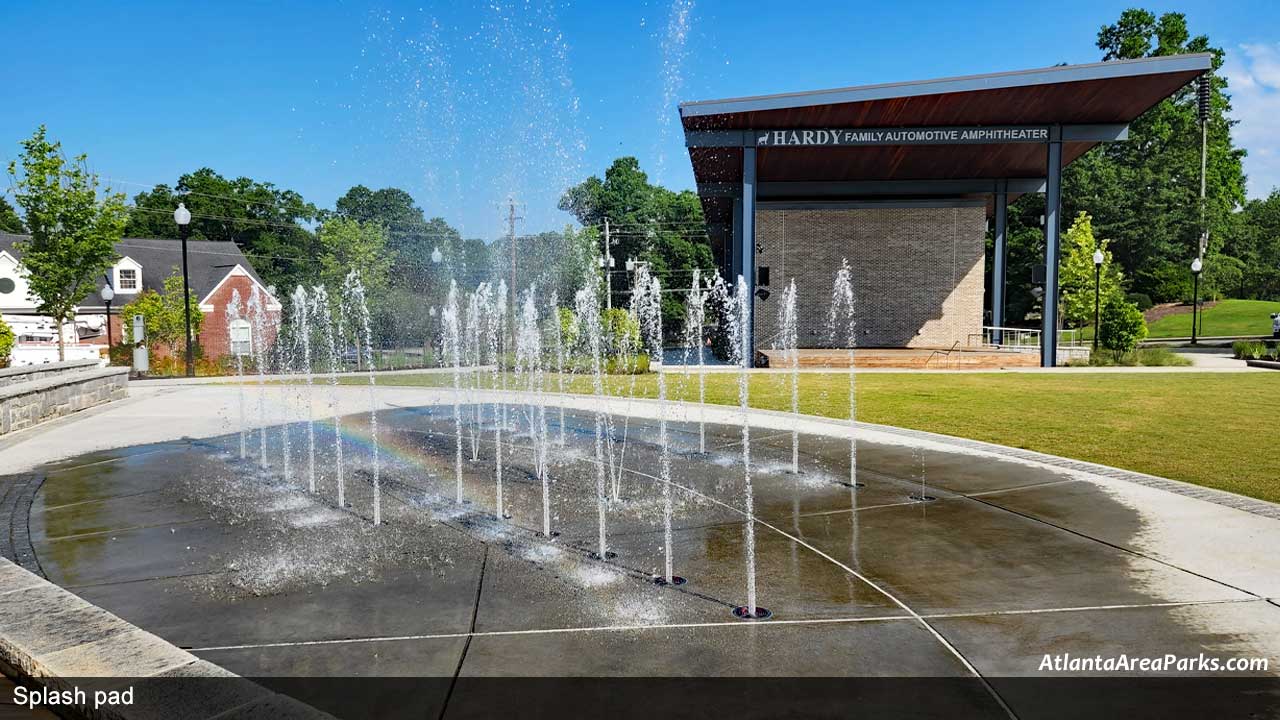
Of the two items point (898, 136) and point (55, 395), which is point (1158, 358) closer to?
point (898, 136)

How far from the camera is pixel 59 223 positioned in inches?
1139

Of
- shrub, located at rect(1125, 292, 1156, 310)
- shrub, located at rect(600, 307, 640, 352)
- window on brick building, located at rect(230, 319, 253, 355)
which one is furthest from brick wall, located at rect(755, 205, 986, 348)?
shrub, located at rect(1125, 292, 1156, 310)

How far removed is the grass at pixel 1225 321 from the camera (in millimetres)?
47219

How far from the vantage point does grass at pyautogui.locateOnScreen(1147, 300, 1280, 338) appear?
47219 mm

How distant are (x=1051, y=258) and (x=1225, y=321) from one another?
36.8m

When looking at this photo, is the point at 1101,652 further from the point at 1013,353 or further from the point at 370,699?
the point at 1013,353

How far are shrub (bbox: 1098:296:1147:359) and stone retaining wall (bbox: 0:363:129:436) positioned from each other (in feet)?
94.4

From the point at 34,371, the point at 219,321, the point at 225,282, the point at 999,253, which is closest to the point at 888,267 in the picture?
the point at 999,253

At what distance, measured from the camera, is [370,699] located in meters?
3.47

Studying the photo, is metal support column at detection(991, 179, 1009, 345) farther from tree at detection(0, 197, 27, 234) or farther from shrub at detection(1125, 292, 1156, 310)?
tree at detection(0, 197, 27, 234)

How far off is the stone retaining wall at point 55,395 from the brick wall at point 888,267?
70.7 feet

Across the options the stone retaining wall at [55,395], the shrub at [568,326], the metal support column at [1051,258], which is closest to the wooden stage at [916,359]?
the metal support column at [1051,258]

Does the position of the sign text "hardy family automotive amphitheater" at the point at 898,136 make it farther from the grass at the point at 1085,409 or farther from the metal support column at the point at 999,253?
the metal support column at the point at 999,253

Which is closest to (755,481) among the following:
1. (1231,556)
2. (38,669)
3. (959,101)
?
(1231,556)
